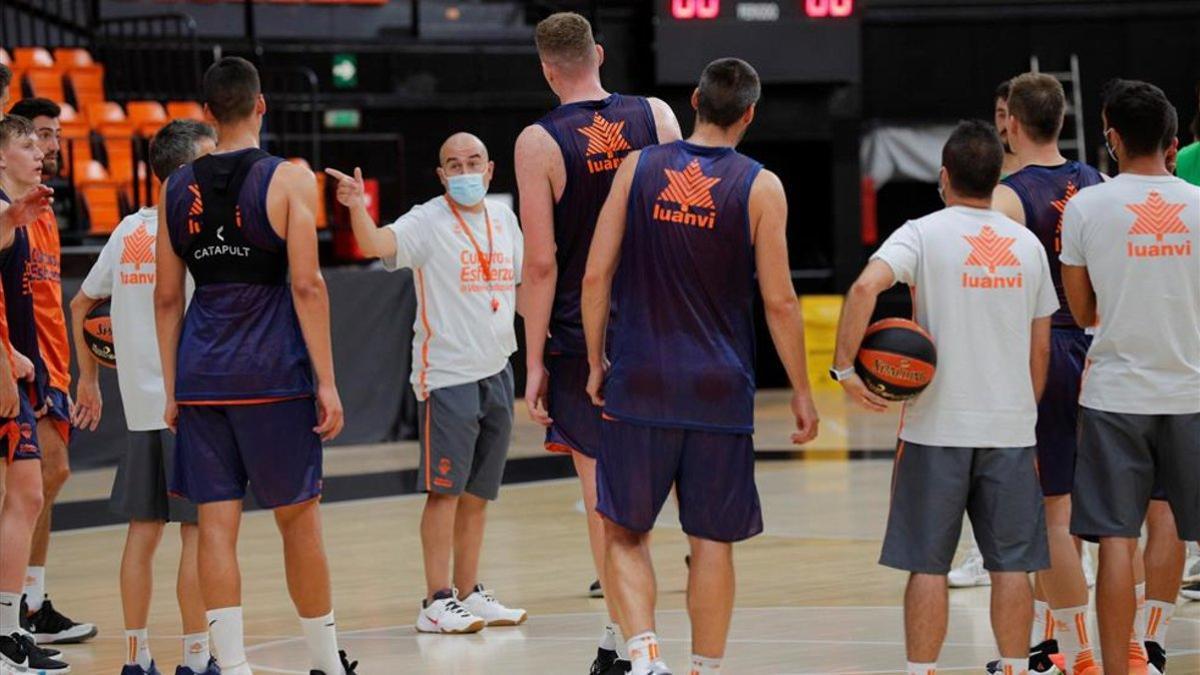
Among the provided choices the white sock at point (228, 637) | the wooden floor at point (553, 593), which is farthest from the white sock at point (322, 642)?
the wooden floor at point (553, 593)

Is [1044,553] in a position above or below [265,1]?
below

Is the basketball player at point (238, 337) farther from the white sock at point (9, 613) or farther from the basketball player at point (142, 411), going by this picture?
the white sock at point (9, 613)

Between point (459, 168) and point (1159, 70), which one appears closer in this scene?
point (459, 168)

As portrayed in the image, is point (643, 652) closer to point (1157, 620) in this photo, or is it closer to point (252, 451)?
point (252, 451)

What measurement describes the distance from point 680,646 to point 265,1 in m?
13.0

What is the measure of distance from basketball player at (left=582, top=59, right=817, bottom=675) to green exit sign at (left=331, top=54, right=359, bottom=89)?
1337cm

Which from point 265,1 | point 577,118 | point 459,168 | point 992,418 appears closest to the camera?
point 992,418

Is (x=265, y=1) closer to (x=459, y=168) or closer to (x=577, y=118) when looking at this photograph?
(x=459, y=168)

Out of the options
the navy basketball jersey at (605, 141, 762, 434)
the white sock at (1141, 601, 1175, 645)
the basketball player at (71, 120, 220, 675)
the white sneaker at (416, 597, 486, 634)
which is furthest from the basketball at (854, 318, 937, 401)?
the white sneaker at (416, 597, 486, 634)

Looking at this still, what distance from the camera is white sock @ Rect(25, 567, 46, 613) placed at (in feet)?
26.0

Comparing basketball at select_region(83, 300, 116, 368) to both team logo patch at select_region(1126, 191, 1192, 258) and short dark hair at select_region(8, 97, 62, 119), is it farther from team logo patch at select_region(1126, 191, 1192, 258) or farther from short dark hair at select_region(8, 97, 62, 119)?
team logo patch at select_region(1126, 191, 1192, 258)

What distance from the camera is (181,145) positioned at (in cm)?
690

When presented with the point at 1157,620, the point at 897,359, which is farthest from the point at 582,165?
the point at 1157,620

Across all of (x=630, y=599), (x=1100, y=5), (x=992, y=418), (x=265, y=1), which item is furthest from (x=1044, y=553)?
(x=1100, y=5)
